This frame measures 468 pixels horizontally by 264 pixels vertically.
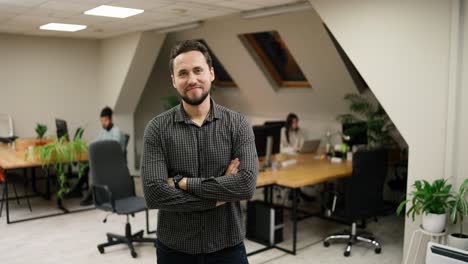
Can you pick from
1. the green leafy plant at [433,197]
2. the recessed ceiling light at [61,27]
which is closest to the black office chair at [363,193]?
the green leafy plant at [433,197]

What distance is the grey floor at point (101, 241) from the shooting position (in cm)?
458

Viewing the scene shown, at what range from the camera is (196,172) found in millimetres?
1961

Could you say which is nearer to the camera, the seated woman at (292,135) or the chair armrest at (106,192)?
the chair armrest at (106,192)

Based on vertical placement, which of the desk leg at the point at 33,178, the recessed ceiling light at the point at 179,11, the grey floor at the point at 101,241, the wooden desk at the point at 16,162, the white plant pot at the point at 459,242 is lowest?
the grey floor at the point at 101,241

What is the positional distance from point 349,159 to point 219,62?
4009 millimetres

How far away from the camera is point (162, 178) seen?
6.43 feet

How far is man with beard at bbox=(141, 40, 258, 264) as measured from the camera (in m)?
1.91

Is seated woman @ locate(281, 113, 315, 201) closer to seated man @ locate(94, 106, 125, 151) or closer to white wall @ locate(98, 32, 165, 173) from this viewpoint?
seated man @ locate(94, 106, 125, 151)

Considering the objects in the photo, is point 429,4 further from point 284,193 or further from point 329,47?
point 284,193

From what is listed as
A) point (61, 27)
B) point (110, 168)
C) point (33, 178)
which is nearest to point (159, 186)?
point (110, 168)

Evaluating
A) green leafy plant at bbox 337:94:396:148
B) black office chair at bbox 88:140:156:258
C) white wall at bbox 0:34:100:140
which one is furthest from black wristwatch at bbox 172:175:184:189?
white wall at bbox 0:34:100:140

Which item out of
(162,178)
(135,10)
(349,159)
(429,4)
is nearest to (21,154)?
(135,10)

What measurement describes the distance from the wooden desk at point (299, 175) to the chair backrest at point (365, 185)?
38cm

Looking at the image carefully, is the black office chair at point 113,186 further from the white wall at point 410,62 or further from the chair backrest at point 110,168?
the white wall at point 410,62
